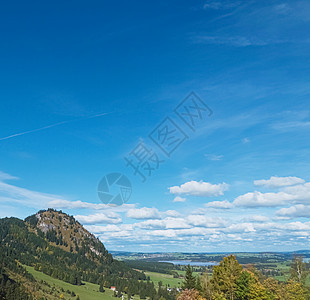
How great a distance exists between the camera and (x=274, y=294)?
108 meters

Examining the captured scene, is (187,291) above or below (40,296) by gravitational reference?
above

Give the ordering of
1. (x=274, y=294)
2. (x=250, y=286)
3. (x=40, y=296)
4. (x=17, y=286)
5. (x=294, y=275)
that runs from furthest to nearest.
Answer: (x=40, y=296), (x=17, y=286), (x=294, y=275), (x=274, y=294), (x=250, y=286)

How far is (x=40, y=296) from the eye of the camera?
642 ft

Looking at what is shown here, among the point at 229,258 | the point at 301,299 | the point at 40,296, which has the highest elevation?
the point at 229,258

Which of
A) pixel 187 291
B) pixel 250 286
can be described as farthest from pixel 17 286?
pixel 250 286

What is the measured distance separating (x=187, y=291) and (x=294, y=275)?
7490 cm

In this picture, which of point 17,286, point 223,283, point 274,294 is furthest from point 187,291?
point 17,286

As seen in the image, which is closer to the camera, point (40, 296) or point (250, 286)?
point (250, 286)

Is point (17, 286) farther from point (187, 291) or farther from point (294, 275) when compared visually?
point (294, 275)

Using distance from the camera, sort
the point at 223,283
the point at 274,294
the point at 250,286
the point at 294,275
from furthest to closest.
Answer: the point at 294,275 < the point at 274,294 < the point at 223,283 < the point at 250,286

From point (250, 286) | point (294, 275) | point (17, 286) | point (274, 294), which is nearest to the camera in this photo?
point (250, 286)

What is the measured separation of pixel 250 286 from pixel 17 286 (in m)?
148

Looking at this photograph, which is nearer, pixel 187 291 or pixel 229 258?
pixel 187 291

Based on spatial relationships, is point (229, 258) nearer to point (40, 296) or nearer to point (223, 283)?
point (223, 283)
